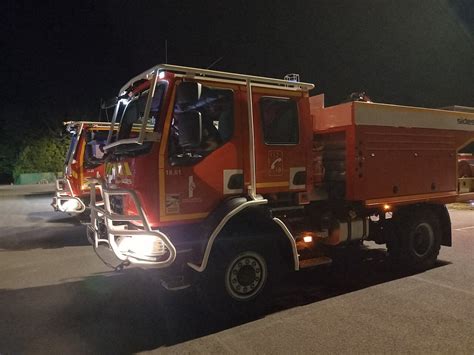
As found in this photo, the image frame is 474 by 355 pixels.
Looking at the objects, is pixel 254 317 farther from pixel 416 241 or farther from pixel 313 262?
pixel 416 241

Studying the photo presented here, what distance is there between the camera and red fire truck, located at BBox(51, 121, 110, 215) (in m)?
10.4

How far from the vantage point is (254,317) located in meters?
4.63

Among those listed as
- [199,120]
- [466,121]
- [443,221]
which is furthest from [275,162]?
[466,121]

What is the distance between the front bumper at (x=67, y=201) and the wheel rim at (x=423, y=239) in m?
7.44

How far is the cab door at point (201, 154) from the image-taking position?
13.9 ft

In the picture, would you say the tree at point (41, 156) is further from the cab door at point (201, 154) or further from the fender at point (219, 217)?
the fender at point (219, 217)

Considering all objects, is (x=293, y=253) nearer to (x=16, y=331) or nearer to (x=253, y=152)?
(x=253, y=152)

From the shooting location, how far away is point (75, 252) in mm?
8406

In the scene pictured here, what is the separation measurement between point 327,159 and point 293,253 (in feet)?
5.69

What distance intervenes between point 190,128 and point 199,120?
0.12 meters

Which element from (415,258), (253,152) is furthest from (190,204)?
(415,258)

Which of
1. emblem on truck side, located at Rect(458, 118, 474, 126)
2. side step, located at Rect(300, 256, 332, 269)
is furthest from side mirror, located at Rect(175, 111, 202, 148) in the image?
emblem on truck side, located at Rect(458, 118, 474, 126)

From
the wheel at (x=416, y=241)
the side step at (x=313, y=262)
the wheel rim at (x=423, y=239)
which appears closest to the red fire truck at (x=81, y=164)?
the side step at (x=313, y=262)

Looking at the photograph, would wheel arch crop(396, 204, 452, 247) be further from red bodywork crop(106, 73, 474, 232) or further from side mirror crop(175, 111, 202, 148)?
side mirror crop(175, 111, 202, 148)
